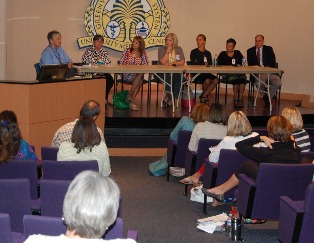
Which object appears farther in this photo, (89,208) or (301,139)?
(301,139)

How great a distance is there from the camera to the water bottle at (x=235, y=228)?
19.1 ft

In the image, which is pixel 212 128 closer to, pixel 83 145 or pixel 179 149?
pixel 179 149

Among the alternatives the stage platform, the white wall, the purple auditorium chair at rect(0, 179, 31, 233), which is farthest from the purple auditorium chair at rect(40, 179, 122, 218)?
the white wall

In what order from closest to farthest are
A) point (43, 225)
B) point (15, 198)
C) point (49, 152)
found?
1. point (43, 225)
2. point (15, 198)
3. point (49, 152)

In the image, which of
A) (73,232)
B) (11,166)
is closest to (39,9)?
(11,166)

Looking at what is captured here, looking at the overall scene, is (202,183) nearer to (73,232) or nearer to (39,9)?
(73,232)

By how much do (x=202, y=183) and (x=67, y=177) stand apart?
2.36 metres

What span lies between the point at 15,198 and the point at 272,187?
→ 2.19 m

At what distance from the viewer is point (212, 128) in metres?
7.48

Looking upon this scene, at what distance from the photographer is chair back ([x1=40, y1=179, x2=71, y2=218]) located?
459 cm

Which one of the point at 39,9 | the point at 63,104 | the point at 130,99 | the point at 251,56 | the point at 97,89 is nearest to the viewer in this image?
the point at 63,104

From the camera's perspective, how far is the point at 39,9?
13.2 m

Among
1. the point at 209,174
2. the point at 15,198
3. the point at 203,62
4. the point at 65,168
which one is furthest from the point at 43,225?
the point at 203,62

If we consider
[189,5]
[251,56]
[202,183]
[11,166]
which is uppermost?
[189,5]
